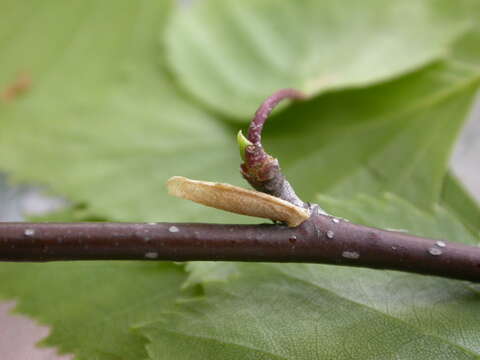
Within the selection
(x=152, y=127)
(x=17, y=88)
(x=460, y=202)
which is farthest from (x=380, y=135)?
(x=17, y=88)

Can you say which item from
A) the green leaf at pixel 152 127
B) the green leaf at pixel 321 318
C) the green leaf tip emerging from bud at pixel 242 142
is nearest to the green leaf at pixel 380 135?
the green leaf at pixel 152 127

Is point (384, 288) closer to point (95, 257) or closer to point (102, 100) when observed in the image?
point (95, 257)

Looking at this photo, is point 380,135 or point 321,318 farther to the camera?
point 380,135

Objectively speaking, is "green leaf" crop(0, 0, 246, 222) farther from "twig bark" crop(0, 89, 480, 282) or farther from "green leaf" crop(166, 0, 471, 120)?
"twig bark" crop(0, 89, 480, 282)

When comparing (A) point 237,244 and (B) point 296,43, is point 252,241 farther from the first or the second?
(B) point 296,43

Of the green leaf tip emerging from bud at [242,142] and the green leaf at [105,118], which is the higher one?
the green leaf at [105,118]

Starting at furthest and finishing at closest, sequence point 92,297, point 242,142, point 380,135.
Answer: point 380,135, point 92,297, point 242,142

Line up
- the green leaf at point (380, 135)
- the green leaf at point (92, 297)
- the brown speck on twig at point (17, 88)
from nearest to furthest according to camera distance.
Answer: the green leaf at point (92, 297) < the green leaf at point (380, 135) < the brown speck on twig at point (17, 88)

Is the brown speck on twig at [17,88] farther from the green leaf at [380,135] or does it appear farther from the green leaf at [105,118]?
the green leaf at [380,135]
